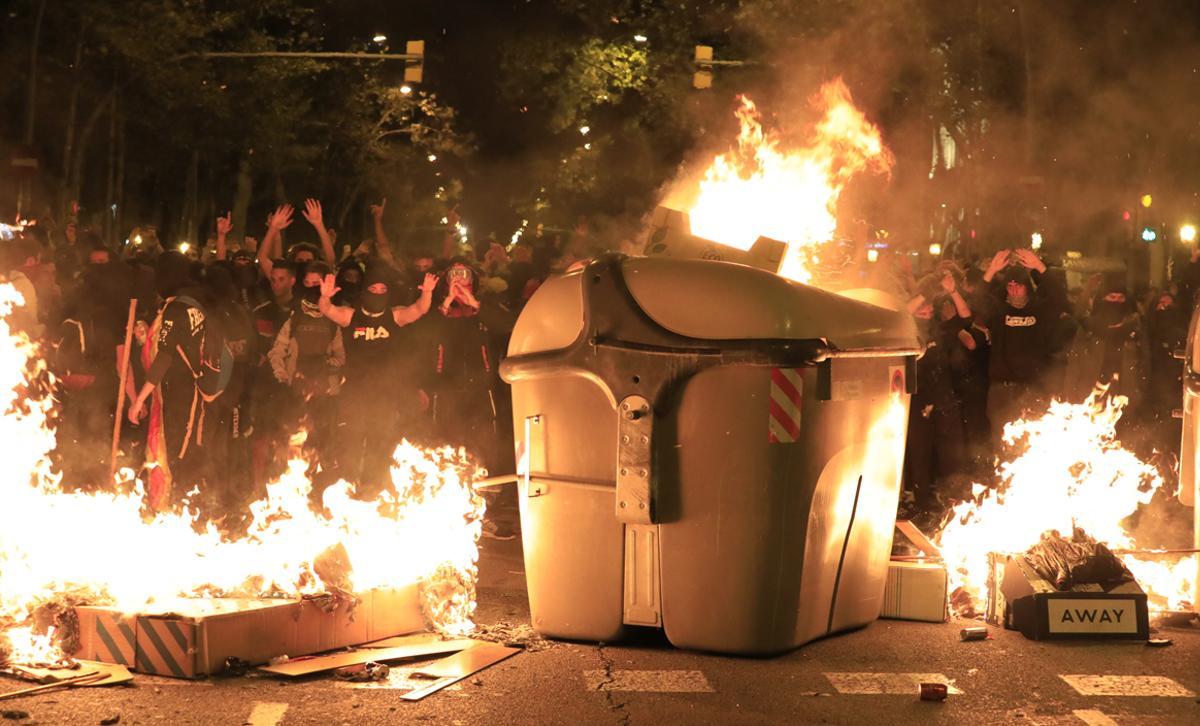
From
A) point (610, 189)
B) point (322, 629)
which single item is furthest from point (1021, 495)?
point (610, 189)

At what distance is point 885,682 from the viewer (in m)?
6.73

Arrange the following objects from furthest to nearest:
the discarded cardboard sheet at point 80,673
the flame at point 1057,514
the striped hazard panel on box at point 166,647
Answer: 1. the flame at point 1057,514
2. the striped hazard panel on box at point 166,647
3. the discarded cardboard sheet at point 80,673

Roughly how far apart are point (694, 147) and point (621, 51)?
7.33 feet

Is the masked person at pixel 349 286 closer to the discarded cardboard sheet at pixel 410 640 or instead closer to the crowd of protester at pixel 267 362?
the crowd of protester at pixel 267 362

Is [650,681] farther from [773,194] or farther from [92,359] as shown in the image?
[92,359]

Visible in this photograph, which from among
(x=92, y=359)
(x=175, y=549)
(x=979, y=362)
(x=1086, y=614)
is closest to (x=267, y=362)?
(x=92, y=359)

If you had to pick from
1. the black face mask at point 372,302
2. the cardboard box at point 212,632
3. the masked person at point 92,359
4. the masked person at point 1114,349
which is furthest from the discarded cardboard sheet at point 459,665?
the masked person at point 1114,349

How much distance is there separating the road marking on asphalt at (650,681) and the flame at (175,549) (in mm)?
1148

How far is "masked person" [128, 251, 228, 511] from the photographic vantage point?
11.0 metres

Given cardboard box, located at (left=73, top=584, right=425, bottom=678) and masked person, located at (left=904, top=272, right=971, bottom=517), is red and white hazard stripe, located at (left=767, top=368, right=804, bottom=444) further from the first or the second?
masked person, located at (left=904, top=272, right=971, bottom=517)

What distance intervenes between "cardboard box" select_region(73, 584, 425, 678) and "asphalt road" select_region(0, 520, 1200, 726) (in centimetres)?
13

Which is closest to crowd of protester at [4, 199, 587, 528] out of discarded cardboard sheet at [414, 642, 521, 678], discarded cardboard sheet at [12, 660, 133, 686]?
discarded cardboard sheet at [414, 642, 521, 678]

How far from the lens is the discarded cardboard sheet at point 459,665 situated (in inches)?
252

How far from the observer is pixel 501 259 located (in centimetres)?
1362
